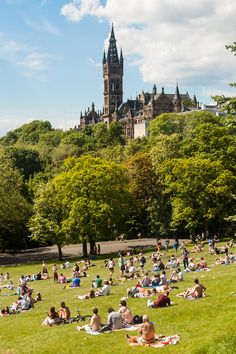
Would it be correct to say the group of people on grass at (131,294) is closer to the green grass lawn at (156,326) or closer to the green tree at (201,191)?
the green grass lawn at (156,326)

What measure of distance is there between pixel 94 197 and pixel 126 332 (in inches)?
1284

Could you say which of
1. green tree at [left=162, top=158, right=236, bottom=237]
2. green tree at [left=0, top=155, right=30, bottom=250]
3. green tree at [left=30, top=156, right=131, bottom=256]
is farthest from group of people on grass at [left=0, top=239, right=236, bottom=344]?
green tree at [left=0, top=155, right=30, bottom=250]

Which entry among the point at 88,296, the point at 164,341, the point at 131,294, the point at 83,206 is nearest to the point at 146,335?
the point at 164,341

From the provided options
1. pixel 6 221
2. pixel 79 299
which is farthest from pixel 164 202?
pixel 79 299

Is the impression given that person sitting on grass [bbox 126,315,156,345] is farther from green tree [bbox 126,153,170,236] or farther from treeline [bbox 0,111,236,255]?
green tree [bbox 126,153,170,236]

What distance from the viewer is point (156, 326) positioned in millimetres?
18906

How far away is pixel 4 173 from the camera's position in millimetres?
59312

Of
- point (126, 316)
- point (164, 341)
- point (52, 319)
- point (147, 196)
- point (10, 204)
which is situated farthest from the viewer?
point (147, 196)

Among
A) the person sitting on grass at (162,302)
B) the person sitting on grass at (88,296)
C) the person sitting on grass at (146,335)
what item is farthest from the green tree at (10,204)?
the person sitting on grass at (146,335)

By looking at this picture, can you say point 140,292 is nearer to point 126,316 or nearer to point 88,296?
point 88,296

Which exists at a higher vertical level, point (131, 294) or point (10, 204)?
point (10, 204)

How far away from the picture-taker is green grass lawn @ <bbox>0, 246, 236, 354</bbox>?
16.2 meters

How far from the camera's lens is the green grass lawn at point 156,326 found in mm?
16203

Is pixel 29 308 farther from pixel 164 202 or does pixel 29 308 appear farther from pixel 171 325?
pixel 164 202
